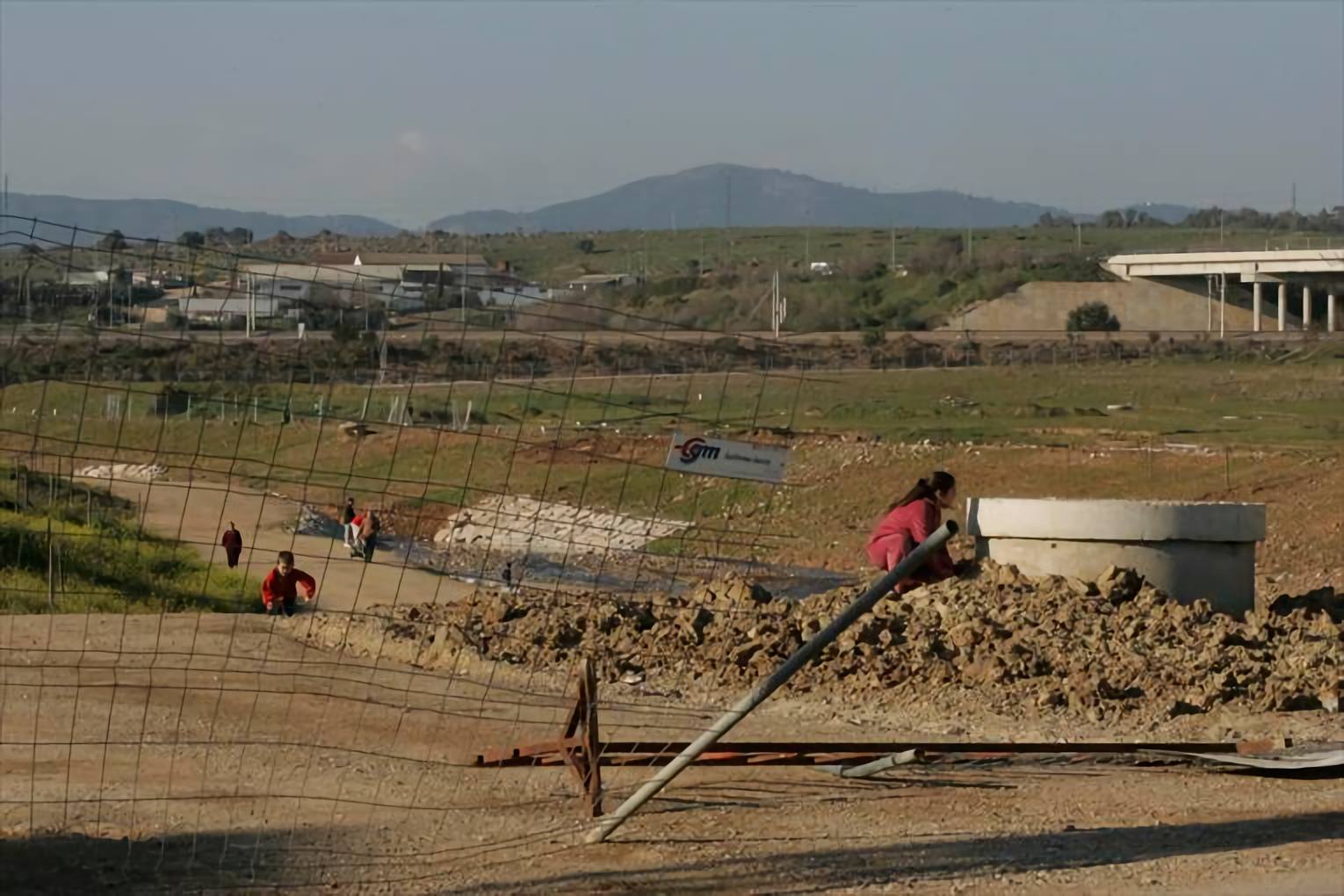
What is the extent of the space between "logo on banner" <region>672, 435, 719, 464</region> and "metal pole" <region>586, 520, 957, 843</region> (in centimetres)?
78

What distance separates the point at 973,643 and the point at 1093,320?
227 ft

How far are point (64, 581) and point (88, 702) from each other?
19.2ft

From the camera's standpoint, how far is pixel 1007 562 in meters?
14.9

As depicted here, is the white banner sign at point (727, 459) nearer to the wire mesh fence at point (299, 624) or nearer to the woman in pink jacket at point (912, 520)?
the wire mesh fence at point (299, 624)

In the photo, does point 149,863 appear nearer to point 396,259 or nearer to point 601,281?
point 396,259

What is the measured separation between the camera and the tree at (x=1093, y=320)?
7988 cm

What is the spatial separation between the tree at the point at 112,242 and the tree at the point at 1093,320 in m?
72.8

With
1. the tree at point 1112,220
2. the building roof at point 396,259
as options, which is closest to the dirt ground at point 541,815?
the building roof at point 396,259

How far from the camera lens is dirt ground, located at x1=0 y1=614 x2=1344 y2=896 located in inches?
320

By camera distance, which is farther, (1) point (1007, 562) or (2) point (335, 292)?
(1) point (1007, 562)

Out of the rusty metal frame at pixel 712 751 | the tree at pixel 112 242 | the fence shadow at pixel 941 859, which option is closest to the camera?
the tree at pixel 112 242

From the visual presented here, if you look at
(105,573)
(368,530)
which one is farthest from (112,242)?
(105,573)

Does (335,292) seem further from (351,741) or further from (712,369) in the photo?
(351,741)

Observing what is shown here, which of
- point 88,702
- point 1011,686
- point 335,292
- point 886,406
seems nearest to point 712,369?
point 335,292
